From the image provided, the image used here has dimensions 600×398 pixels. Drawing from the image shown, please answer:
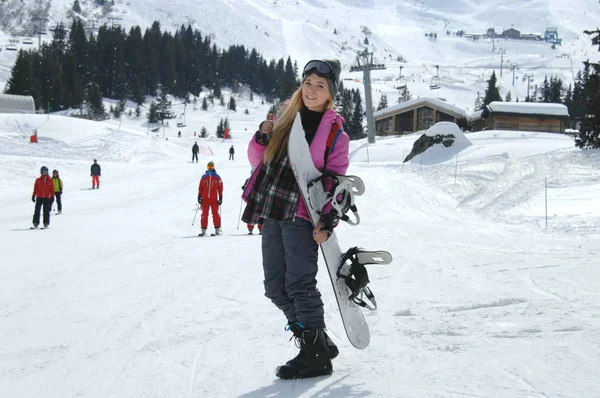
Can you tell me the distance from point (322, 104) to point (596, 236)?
847 cm

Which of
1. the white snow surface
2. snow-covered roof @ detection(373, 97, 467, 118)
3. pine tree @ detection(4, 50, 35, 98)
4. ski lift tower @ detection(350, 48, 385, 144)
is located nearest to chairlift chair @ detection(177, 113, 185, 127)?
pine tree @ detection(4, 50, 35, 98)

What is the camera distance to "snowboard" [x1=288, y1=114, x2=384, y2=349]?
3219 mm

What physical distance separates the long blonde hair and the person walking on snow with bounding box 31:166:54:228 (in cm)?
1084

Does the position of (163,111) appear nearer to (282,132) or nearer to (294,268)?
(282,132)

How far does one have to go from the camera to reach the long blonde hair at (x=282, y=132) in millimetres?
3340

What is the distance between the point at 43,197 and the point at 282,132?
11.4 metres

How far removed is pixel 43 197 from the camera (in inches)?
515

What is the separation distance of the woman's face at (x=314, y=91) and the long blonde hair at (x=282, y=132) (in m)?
0.06

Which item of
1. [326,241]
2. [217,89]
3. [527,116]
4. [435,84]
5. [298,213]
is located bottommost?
[326,241]

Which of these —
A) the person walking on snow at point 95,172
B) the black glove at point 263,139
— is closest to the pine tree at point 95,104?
the person walking on snow at point 95,172

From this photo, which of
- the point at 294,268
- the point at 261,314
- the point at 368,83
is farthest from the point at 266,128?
the point at 368,83

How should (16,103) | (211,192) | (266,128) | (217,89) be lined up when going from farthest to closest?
(217,89)
(16,103)
(211,192)
(266,128)

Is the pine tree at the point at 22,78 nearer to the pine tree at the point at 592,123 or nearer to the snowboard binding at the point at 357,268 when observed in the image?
the pine tree at the point at 592,123

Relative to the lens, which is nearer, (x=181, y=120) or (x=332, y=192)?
(x=332, y=192)
